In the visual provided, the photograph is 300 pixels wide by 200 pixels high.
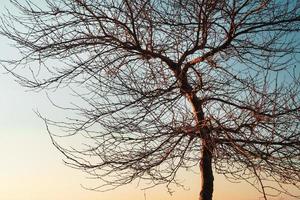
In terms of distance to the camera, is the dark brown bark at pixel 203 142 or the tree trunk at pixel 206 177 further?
the tree trunk at pixel 206 177

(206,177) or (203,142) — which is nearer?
(203,142)

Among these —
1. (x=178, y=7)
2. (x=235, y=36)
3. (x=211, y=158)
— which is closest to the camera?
(x=178, y=7)

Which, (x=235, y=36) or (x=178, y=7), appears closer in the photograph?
(x=178, y=7)

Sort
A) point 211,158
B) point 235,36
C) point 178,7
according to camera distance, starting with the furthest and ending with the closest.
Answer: point 211,158 → point 235,36 → point 178,7

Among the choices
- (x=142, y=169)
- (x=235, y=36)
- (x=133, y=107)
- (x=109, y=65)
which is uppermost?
(x=235, y=36)

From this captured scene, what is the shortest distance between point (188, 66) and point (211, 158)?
5.00 ft

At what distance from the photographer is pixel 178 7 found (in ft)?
22.6

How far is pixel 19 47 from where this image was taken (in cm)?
739

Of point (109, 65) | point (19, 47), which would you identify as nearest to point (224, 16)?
point (109, 65)

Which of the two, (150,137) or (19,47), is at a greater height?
(19,47)

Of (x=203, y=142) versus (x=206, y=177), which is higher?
(x=203, y=142)

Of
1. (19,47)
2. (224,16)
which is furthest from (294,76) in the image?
(19,47)

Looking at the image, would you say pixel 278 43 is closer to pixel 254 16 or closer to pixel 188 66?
pixel 254 16

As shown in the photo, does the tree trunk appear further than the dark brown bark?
Yes
